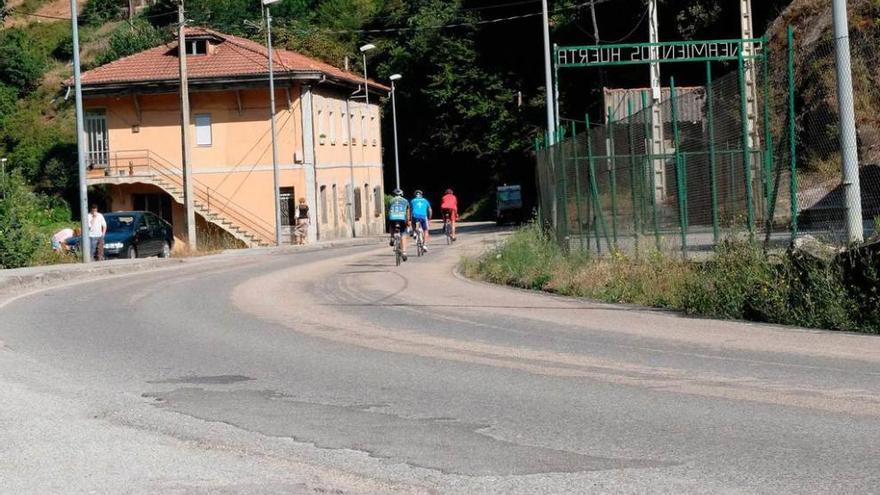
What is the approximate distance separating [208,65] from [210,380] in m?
Result: 48.5

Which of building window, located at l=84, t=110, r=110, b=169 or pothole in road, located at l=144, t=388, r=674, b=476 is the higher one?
building window, located at l=84, t=110, r=110, b=169

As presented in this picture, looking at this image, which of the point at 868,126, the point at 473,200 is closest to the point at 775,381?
the point at 868,126

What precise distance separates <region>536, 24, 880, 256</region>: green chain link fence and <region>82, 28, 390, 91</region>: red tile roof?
1324 inches

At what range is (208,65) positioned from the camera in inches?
2315

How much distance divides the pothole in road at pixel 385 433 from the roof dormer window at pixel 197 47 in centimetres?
5123

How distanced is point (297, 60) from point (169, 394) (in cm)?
5189

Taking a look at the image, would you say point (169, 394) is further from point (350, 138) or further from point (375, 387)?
point (350, 138)

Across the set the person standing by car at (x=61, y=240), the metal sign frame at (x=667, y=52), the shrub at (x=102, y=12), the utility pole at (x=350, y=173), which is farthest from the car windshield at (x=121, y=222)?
the shrub at (x=102, y=12)

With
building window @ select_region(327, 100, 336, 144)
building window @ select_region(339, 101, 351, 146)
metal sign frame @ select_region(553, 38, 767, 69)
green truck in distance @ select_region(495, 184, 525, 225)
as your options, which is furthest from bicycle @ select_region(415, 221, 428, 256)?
green truck in distance @ select_region(495, 184, 525, 225)

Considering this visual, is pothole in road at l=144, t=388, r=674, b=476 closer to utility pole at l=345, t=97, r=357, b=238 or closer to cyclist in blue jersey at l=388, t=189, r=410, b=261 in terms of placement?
cyclist in blue jersey at l=388, t=189, r=410, b=261

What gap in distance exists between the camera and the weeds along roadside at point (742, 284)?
14820mm

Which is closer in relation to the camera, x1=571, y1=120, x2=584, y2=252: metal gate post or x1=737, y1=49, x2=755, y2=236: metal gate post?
x1=737, y1=49, x2=755, y2=236: metal gate post

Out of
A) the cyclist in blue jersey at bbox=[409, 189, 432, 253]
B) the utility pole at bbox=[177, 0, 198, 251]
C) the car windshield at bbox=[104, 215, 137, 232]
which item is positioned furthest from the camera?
the utility pole at bbox=[177, 0, 198, 251]

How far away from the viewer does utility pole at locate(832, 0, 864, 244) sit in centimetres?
1569
